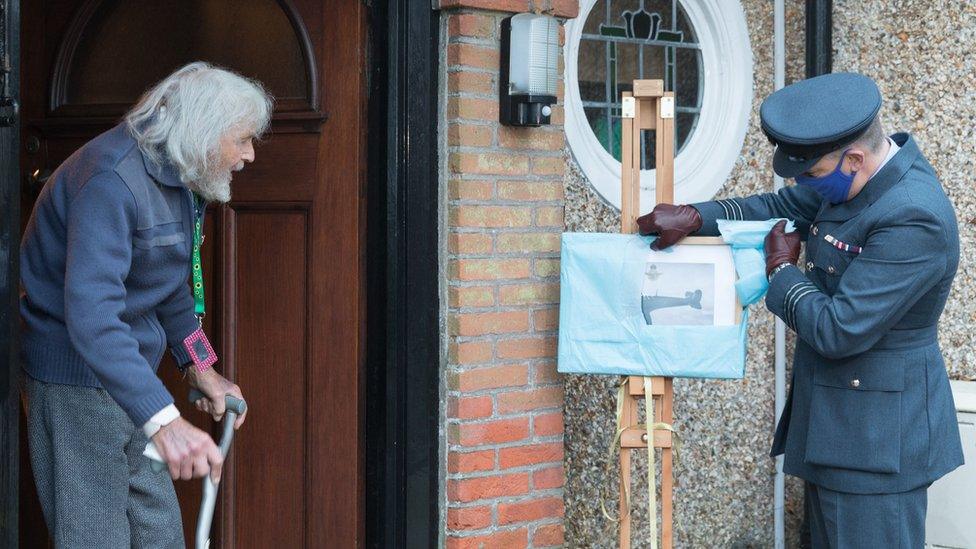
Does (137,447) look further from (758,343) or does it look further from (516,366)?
(758,343)

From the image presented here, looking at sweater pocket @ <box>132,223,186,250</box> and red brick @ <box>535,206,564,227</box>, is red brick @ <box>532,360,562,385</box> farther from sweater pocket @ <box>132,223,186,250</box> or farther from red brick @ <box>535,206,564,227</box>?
sweater pocket @ <box>132,223,186,250</box>

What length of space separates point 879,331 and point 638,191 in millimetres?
822

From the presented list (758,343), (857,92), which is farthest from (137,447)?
(758,343)

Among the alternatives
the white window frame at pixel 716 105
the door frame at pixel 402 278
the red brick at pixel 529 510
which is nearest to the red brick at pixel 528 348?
the door frame at pixel 402 278

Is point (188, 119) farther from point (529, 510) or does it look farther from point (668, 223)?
point (529, 510)

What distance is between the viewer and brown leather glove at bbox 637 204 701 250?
11.6ft

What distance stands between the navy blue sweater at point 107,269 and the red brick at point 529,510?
1334mm

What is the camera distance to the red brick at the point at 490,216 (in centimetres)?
370

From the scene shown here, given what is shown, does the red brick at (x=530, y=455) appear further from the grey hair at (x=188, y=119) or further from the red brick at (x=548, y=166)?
the grey hair at (x=188, y=119)

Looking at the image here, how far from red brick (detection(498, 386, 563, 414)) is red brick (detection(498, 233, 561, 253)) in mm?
443

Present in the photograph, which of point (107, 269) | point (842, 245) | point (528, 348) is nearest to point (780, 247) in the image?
point (842, 245)

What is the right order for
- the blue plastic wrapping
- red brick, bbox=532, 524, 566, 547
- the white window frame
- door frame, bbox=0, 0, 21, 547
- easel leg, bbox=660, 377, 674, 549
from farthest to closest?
the white window frame
red brick, bbox=532, 524, 566, 547
easel leg, bbox=660, 377, 674, 549
the blue plastic wrapping
door frame, bbox=0, 0, 21, 547

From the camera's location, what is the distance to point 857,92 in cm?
325

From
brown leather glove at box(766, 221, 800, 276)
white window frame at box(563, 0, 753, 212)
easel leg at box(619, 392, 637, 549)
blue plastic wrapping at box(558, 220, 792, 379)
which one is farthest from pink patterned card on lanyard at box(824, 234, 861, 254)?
white window frame at box(563, 0, 753, 212)
